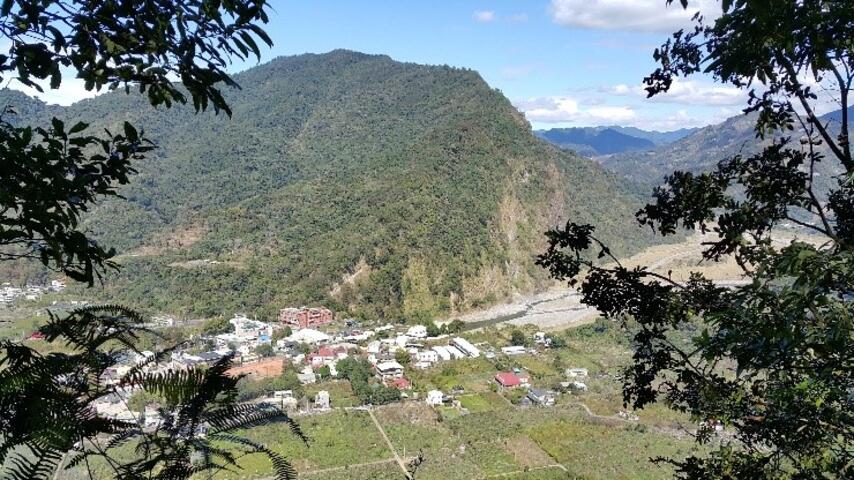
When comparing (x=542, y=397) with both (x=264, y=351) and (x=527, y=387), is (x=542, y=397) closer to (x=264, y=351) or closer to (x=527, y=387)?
(x=527, y=387)

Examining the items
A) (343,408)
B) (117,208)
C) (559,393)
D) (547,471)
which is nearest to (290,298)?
(343,408)

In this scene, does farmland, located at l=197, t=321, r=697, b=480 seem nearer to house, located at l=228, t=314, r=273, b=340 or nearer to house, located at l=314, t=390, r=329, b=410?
house, located at l=314, t=390, r=329, b=410

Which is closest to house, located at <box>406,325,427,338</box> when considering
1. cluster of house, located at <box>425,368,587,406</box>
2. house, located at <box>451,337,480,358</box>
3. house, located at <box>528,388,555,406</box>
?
house, located at <box>451,337,480,358</box>

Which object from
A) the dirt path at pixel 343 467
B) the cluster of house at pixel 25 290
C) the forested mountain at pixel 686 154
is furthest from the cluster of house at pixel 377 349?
the forested mountain at pixel 686 154

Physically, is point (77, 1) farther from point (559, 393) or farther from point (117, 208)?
point (117, 208)

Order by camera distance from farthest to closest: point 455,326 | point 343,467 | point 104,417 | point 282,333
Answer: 1. point 455,326
2. point 282,333
3. point 343,467
4. point 104,417

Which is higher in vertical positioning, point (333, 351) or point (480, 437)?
point (333, 351)

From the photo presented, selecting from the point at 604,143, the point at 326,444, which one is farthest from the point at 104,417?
the point at 604,143
